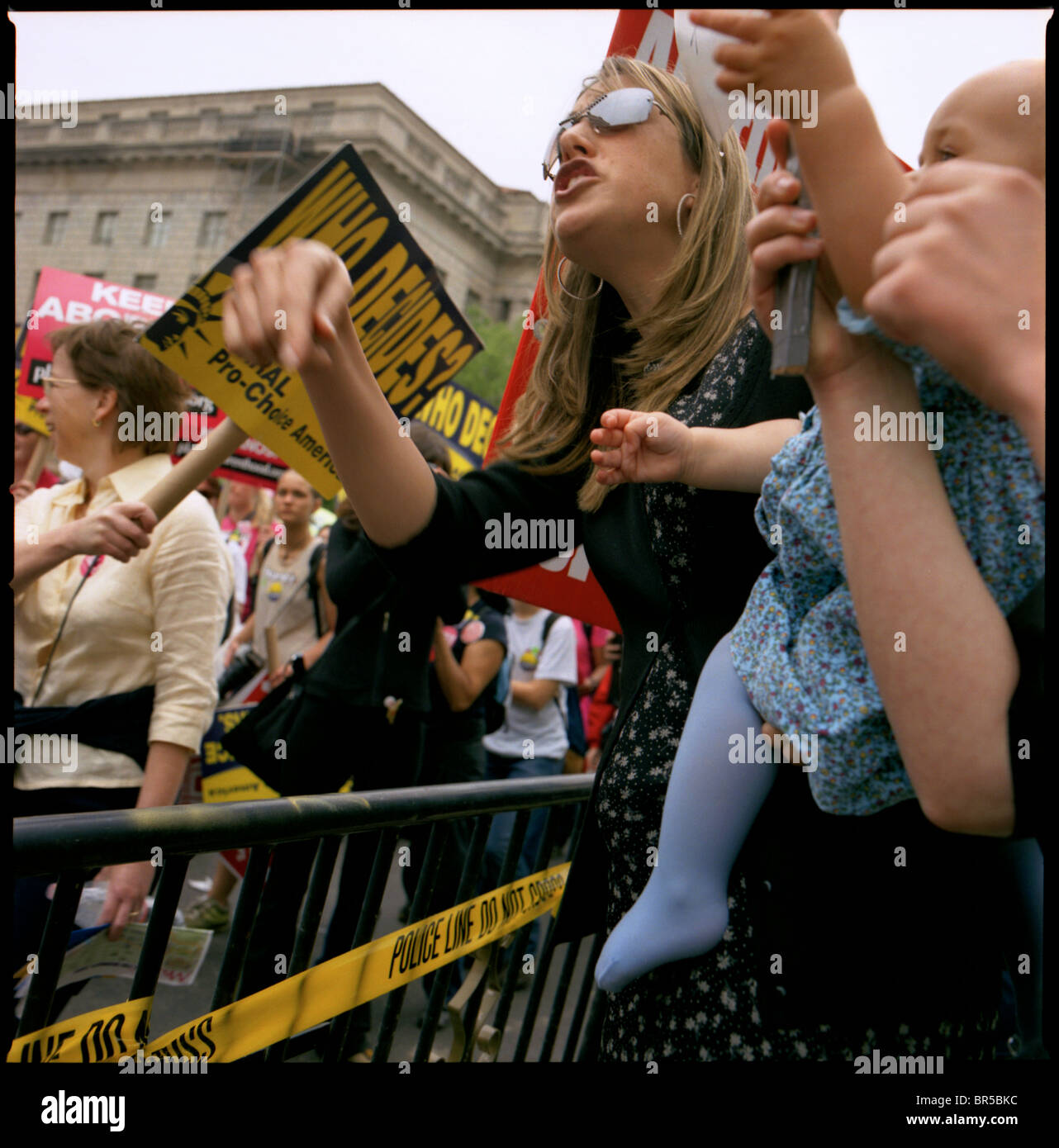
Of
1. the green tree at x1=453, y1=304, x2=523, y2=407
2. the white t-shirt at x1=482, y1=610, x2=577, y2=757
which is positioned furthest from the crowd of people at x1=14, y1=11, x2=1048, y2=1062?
the green tree at x1=453, y1=304, x2=523, y2=407

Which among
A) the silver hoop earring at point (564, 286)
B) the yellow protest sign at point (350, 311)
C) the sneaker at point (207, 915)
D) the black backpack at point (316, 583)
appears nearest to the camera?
the silver hoop earring at point (564, 286)

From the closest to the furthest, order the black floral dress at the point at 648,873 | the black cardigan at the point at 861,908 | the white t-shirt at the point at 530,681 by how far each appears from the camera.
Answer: the black cardigan at the point at 861,908 → the black floral dress at the point at 648,873 → the white t-shirt at the point at 530,681

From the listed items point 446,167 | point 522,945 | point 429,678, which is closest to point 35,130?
point 446,167

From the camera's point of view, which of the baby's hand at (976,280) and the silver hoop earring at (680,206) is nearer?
the baby's hand at (976,280)

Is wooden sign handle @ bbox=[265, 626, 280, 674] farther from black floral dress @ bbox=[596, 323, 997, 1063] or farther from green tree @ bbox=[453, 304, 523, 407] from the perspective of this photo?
green tree @ bbox=[453, 304, 523, 407]

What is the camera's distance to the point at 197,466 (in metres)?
1.92

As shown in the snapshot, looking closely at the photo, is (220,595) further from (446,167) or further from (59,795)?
(446,167)

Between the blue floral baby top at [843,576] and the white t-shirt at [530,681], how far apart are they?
488 centimetres

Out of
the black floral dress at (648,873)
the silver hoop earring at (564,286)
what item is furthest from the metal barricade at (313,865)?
the silver hoop earring at (564,286)

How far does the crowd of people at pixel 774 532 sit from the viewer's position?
2.39ft

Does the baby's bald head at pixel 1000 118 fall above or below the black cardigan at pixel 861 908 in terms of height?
above

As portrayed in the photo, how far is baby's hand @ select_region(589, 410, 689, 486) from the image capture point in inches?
43.8

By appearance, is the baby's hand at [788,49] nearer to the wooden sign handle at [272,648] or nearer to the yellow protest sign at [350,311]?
the yellow protest sign at [350,311]
